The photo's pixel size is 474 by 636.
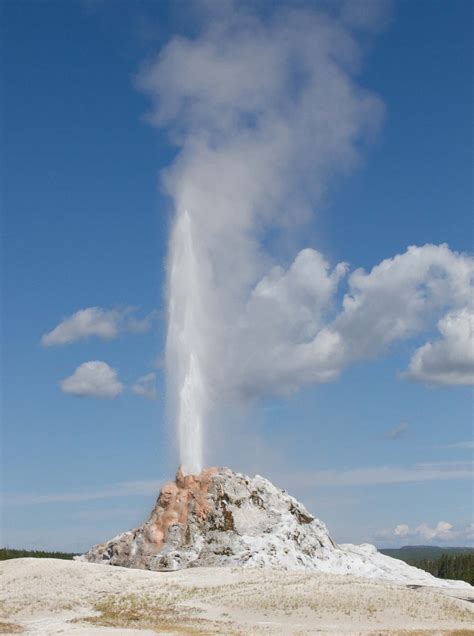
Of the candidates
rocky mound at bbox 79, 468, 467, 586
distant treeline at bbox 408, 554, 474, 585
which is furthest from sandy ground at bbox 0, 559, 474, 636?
distant treeline at bbox 408, 554, 474, 585

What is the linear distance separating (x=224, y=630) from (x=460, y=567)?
119844 millimetres

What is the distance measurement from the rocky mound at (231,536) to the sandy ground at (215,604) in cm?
849

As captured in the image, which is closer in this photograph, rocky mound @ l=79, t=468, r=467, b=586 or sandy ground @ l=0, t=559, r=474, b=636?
sandy ground @ l=0, t=559, r=474, b=636

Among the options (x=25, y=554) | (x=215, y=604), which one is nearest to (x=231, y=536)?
(x=215, y=604)

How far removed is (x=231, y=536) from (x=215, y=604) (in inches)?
857

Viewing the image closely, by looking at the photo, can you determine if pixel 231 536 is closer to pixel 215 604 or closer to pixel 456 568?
pixel 215 604

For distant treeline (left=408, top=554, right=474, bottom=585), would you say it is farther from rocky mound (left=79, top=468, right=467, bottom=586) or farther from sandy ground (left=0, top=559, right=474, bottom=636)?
sandy ground (left=0, top=559, right=474, bottom=636)

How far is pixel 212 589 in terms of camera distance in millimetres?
57250

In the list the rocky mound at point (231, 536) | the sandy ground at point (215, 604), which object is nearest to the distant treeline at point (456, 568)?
the rocky mound at point (231, 536)

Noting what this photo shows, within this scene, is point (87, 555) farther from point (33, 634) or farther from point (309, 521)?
point (33, 634)

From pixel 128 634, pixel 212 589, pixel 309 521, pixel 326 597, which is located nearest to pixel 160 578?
pixel 212 589

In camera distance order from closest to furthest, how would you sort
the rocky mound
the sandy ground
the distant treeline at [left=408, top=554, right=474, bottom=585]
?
the sandy ground
the rocky mound
the distant treeline at [left=408, top=554, right=474, bottom=585]

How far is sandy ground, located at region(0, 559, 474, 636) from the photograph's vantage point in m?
46.2

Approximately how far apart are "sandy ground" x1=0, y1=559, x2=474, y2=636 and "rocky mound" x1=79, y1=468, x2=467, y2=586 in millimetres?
8493
